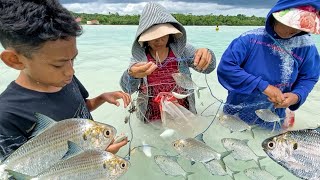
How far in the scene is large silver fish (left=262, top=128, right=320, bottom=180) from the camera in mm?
2041

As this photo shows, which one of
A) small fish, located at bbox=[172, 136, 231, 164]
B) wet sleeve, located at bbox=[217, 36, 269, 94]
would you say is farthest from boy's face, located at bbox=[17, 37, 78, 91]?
wet sleeve, located at bbox=[217, 36, 269, 94]

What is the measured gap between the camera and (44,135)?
6.53 feet

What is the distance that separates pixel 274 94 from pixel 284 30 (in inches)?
24.3

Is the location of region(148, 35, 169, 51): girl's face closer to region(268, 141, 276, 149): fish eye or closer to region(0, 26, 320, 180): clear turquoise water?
region(0, 26, 320, 180): clear turquoise water

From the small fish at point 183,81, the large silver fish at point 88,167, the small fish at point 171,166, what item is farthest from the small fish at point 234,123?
the large silver fish at point 88,167

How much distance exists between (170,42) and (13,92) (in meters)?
1.97

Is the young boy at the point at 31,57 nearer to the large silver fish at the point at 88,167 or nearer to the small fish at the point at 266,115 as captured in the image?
the large silver fish at the point at 88,167

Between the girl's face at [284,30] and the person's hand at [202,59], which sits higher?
the girl's face at [284,30]

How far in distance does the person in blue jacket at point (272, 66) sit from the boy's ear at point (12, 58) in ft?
6.78

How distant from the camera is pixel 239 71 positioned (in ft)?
Result: 11.6

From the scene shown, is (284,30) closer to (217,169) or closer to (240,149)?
(240,149)

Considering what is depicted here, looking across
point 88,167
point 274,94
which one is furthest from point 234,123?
point 88,167

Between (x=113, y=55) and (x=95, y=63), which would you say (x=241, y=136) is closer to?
(x=95, y=63)

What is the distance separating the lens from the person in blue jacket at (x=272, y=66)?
11.4ft
